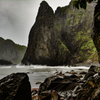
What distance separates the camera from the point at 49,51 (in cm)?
6569

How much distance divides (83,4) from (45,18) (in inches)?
3058

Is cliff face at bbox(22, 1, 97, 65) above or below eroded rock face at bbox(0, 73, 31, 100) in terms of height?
above

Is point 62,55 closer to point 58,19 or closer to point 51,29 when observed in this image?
point 51,29

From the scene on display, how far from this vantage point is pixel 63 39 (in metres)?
80.7

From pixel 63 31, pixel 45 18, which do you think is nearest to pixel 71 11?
pixel 63 31

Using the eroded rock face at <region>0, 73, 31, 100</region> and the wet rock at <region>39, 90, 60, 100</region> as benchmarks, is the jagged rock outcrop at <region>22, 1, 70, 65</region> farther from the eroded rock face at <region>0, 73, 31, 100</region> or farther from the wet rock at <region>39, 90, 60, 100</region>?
the eroded rock face at <region>0, 73, 31, 100</region>

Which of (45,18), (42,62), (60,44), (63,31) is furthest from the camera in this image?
(63,31)

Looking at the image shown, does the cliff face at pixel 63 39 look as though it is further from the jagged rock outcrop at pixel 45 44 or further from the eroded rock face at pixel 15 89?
the eroded rock face at pixel 15 89

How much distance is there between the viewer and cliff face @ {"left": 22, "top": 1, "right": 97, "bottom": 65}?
64.8 metres

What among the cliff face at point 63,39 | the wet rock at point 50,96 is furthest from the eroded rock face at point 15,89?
the cliff face at point 63,39

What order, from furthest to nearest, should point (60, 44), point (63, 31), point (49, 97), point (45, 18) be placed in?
point (63, 31), point (45, 18), point (60, 44), point (49, 97)

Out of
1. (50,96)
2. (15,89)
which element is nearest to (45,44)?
(50,96)

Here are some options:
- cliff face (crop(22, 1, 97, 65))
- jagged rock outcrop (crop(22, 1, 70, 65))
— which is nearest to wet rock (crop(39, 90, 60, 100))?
cliff face (crop(22, 1, 97, 65))

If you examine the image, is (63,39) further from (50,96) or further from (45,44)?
(50,96)
